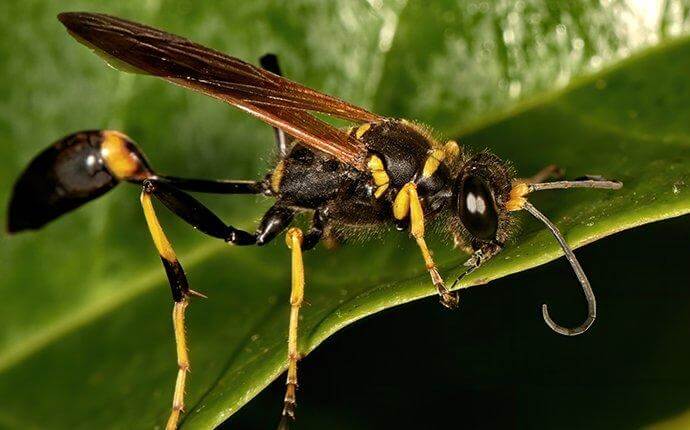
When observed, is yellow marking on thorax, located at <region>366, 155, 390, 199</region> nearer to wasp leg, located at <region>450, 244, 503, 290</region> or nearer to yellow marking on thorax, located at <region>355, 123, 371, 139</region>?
yellow marking on thorax, located at <region>355, 123, 371, 139</region>

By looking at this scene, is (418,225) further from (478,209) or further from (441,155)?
(441,155)

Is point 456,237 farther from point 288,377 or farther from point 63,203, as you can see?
point 63,203

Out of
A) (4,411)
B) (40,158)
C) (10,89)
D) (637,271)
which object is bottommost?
(4,411)

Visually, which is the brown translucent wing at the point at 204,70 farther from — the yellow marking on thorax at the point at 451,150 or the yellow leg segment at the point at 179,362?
the yellow leg segment at the point at 179,362

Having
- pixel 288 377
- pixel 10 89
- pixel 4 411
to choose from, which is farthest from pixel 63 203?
pixel 288 377

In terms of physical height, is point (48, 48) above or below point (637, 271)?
above

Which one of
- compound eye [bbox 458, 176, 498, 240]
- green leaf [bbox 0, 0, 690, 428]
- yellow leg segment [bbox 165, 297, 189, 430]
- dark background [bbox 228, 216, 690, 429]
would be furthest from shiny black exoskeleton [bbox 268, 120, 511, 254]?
yellow leg segment [bbox 165, 297, 189, 430]

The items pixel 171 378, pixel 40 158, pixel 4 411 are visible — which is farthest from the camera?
pixel 40 158
